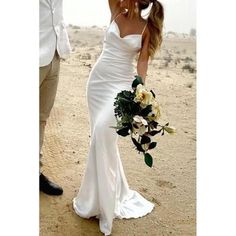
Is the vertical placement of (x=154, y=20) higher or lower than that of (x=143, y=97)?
higher

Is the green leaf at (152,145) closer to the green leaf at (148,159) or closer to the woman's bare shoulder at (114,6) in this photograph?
the green leaf at (148,159)

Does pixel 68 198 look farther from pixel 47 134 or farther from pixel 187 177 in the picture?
pixel 187 177

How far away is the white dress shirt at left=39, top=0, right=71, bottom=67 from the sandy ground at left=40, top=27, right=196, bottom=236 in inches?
2.0

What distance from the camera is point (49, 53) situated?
202 centimetres

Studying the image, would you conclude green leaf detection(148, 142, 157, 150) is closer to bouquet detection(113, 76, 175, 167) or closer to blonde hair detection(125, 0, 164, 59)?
bouquet detection(113, 76, 175, 167)

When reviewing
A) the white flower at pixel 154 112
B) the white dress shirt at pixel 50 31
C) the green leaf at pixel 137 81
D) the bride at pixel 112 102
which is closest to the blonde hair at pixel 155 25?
the bride at pixel 112 102

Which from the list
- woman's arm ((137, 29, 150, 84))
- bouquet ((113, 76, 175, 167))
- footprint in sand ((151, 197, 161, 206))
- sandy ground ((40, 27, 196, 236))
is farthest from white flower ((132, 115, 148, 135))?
footprint in sand ((151, 197, 161, 206))

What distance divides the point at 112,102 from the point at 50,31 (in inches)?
15.7

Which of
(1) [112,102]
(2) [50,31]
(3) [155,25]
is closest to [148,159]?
(1) [112,102]

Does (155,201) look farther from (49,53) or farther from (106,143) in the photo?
(49,53)
